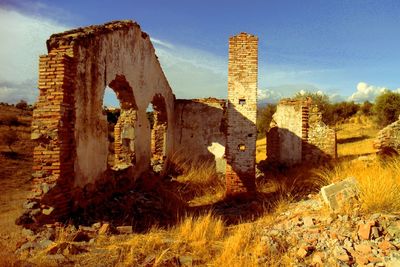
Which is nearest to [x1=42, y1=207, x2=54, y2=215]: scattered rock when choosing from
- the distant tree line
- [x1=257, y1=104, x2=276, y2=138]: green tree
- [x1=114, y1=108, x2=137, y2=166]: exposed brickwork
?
[x1=114, y1=108, x2=137, y2=166]: exposed brickwork

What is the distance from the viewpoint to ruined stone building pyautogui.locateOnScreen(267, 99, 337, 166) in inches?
503

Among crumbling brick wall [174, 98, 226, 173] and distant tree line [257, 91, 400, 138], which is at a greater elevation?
distant tree line [257, 91, 400, 138]

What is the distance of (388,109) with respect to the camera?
27.5 meters

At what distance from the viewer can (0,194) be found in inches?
478

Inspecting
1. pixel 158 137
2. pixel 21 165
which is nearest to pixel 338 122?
pixel 158 137

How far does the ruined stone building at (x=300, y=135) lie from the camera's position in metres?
12.8

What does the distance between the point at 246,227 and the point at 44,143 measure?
370cm

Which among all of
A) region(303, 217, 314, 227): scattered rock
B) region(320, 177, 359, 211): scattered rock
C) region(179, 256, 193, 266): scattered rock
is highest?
region(320, 177, 359, 211): scattered rock

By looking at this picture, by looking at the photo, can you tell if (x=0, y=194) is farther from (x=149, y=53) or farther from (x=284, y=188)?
(x=284, y=188)

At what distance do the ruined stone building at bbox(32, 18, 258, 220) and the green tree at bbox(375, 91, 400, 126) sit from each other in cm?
1777

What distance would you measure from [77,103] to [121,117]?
332 cm

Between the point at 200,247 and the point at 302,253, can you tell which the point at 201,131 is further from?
the point at 302,253

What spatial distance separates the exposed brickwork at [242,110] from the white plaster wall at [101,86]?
2.53 meters

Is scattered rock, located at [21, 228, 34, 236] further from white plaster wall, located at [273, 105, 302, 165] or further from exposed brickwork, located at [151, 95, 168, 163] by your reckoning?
white plaster wall, located at [273, 105, 302, 165]
